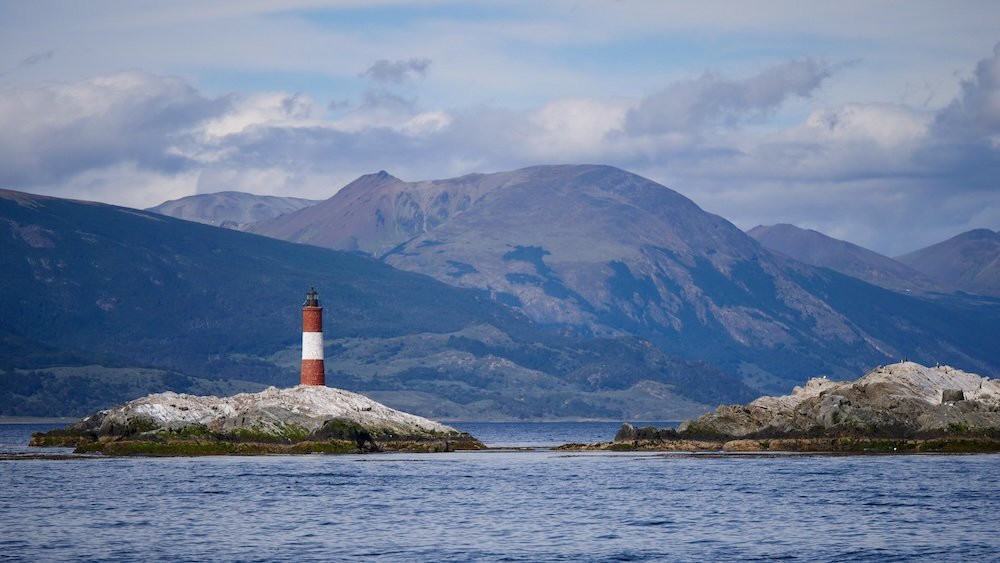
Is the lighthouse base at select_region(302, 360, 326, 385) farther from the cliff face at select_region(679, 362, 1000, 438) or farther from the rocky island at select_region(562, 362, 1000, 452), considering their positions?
the cliff face at select_region(679, 362, 1000, 438)

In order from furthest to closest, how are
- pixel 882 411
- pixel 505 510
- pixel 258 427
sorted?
pixel 258 427 → pixel 882 411 → pixel 505 510

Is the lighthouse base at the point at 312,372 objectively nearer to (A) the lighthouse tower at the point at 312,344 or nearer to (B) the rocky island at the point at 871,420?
(A) the lighthouse tower at the point at 312,344

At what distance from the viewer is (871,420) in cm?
11669

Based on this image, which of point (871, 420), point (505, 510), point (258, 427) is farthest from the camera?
point (258, 427)

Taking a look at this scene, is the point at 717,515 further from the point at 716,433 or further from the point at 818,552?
the point at 716,433

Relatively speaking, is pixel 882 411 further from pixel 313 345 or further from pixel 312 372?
pixel 312 372

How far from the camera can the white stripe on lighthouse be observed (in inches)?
4956

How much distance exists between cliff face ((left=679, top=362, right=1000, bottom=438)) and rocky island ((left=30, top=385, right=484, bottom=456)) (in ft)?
85.6

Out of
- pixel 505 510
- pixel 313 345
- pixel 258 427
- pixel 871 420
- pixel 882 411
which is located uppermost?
pixel 313 345

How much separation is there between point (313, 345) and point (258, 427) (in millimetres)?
9711

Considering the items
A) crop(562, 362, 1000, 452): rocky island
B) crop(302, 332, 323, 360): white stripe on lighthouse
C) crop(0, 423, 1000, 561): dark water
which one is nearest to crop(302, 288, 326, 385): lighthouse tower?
crop(302, 332, 323, 360): white stripe on lighthouse

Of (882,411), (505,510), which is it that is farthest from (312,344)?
(505,510)

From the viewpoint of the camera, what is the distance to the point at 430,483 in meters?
91.4

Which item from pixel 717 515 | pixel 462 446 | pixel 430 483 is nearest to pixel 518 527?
pixel 717 515
